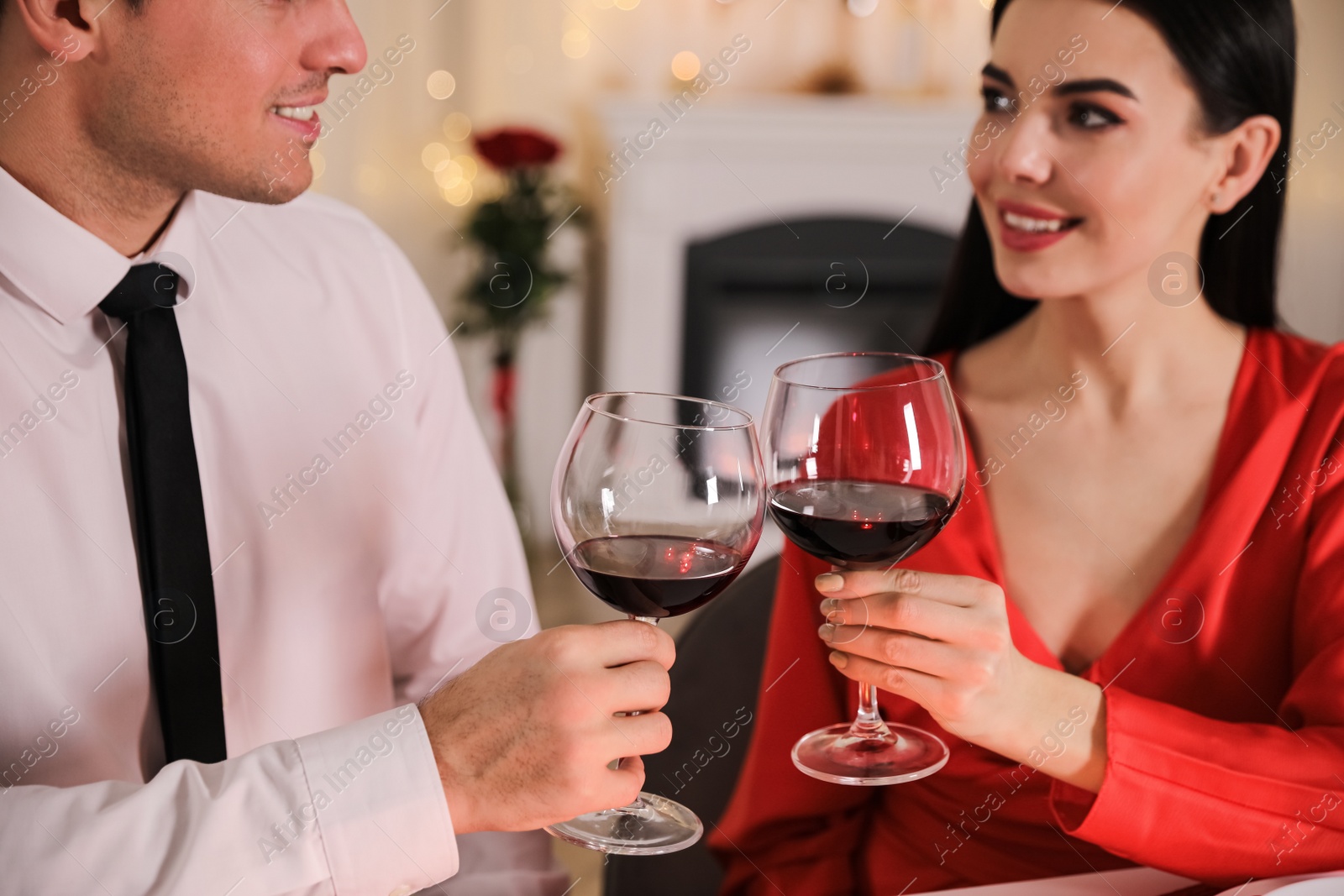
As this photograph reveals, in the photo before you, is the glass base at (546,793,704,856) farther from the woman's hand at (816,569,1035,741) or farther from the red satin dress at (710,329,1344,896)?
the red satin dress at (710,329,1344,896)

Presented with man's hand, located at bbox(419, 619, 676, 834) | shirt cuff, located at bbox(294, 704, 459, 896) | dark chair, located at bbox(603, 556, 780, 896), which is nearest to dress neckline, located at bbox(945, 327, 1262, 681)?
dark chair, located at bbox(603, 556, 780, 896)

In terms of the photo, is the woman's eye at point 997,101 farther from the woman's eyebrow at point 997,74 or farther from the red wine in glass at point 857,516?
the red wine in glass at point 857,516

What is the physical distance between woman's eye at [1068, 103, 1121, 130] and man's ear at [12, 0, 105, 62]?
103 centimetres

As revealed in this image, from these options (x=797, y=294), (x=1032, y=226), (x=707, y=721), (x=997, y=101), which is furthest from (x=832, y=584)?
(x=797, y=294)

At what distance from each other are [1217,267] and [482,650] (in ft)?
3.39

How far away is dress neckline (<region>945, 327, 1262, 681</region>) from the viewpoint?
4.16ft

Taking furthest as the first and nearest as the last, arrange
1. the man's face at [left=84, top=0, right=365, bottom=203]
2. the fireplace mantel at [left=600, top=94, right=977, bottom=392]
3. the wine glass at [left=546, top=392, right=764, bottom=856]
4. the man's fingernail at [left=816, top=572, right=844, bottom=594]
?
the fireplace mantel at [left=600, top=94, right=977, bottom=392] → the man's face at [left=84, top=0, right=365, bottom=203] → the man's fingernail at [left=816, top=572, right=844, bottom=594] → the wine glass at [left=546, top=392, right=764, bottom=856]

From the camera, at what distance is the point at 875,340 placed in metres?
4.30

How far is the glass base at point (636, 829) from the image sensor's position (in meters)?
0.88

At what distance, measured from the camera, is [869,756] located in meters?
1.02

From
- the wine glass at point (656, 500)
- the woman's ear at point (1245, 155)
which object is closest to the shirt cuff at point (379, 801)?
the wine glass at point (656, 500)

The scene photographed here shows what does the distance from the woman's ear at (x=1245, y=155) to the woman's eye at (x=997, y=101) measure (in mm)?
237

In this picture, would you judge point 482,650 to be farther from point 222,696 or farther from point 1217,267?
point 1217,267

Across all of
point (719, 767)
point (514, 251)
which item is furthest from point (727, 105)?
point (719, 767)
